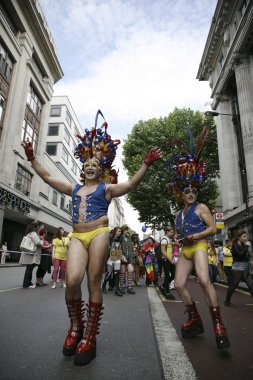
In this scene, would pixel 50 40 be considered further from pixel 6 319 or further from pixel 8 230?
pixel 6 319

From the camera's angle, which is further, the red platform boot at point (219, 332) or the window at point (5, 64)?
the window at point (5, 64)

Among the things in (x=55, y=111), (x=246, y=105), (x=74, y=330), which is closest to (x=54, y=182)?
(x=74, y=330)

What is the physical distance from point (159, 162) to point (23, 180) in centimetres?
1311

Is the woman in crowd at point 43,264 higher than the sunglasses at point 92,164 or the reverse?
the reverse

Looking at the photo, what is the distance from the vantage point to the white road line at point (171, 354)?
2.45 m

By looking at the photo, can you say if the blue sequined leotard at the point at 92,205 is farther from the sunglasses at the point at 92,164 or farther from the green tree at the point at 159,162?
the green tree at the point at 159,162

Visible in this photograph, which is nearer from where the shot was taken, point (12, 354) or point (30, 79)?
point (12, 354)

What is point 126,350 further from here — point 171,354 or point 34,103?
point 34,103

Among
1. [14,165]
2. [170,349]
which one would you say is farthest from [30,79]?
[170,349]

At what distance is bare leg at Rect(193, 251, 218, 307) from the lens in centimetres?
355

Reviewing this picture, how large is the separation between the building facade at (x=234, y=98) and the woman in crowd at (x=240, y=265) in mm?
11704

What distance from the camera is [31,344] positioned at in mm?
3096

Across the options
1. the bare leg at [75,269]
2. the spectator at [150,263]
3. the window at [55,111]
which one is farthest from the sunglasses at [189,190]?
the window at [55,111]

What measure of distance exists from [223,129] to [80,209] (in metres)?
25.4
